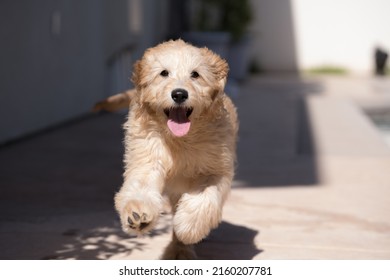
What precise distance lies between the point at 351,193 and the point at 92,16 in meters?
6.36

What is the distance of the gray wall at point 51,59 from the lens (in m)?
8.35

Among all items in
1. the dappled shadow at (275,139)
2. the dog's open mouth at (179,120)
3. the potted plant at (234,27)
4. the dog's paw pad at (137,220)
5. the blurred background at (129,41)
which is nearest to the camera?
the dog's paw pad at (137,220)

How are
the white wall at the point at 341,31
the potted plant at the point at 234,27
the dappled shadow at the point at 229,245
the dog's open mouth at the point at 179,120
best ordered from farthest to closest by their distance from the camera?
1. the white wall at the point at 341,31
2. the potted plant at the point at 234,27
3. the dappled shadow at the point at 229,245
4. the dog's open mouth at the point at 179,120

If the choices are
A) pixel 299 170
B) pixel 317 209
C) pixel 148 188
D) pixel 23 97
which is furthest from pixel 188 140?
pixel 23 97

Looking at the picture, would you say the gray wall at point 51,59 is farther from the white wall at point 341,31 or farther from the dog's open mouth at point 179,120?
the white wall at point 341,31

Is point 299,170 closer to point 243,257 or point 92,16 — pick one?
point 243,257

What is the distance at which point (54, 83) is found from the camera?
9.77 meters

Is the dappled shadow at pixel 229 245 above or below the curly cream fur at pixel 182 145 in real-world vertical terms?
below

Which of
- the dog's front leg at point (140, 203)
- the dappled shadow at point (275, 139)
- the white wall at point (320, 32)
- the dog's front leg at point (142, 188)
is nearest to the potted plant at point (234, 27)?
A: the dappled shadow at point (275, 139)

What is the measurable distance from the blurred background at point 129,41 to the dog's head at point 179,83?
4.57 meters

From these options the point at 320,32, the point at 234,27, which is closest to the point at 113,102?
the point at 234,27

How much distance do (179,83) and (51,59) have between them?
6239 millimetres

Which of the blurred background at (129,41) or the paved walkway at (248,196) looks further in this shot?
the blurred background at (129,41)

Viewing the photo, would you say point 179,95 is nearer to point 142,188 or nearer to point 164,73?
point 164,73
